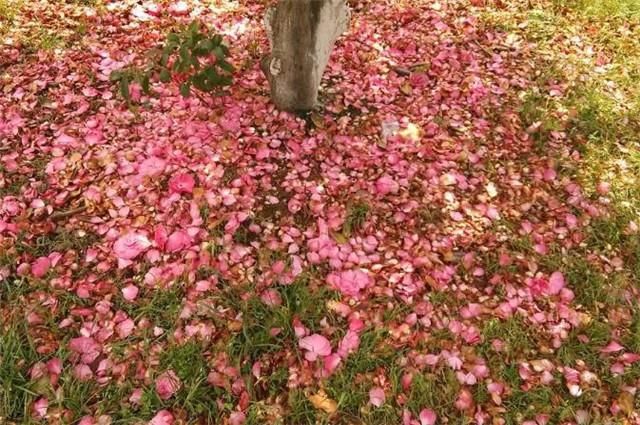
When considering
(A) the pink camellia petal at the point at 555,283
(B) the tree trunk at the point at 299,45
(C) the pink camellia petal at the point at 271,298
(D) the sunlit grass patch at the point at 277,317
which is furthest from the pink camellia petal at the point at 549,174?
(C) the pink camellia petal at the point at 271,298

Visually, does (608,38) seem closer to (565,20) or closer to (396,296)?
(565,20)

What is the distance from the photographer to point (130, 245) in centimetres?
316

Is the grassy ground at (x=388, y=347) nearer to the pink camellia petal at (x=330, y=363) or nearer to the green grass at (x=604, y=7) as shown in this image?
the pink camellia petal at (x=330, y=363)

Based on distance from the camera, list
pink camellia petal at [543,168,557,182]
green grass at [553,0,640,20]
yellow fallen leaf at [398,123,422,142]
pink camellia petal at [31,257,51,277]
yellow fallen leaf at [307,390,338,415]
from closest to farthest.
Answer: yellow fallen leaf at [307,390,338,415], pink camellia petal at [31,257,51,277], pink camellia petal at [543,168,557,182], yellow fallen leaf at [398,123,422,142], green grass at [553,0,640,20]

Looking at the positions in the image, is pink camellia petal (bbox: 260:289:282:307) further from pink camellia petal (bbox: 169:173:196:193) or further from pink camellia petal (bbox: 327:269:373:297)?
pink camellia petal (bbox: 169:173:196:193)

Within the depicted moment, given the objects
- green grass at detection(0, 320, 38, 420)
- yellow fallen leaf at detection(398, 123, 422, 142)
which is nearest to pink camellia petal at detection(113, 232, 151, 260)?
green grass at detection(0, 320, 38, 420)

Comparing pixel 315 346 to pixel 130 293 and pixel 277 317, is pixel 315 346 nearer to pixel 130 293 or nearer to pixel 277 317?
pixel 277 317

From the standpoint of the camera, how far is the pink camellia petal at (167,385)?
A: 2637mm

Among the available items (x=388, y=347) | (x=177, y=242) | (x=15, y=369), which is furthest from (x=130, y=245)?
(x=388, y=347)

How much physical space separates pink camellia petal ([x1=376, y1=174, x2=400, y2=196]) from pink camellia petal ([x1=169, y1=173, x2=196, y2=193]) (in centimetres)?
114

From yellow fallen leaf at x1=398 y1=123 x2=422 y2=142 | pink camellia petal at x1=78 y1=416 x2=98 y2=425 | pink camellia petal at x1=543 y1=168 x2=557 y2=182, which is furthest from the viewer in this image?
yellow fallen leaf at x1=398 y1=123 x2=422 y2=142

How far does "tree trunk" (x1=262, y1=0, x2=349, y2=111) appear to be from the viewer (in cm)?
333

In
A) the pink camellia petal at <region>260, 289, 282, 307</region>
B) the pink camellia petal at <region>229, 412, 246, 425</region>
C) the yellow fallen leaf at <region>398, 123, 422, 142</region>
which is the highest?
the yellow fallen leaf at <region>398, 123, 422, 142</region>

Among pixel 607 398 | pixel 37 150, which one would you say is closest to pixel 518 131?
pixel 607 398
